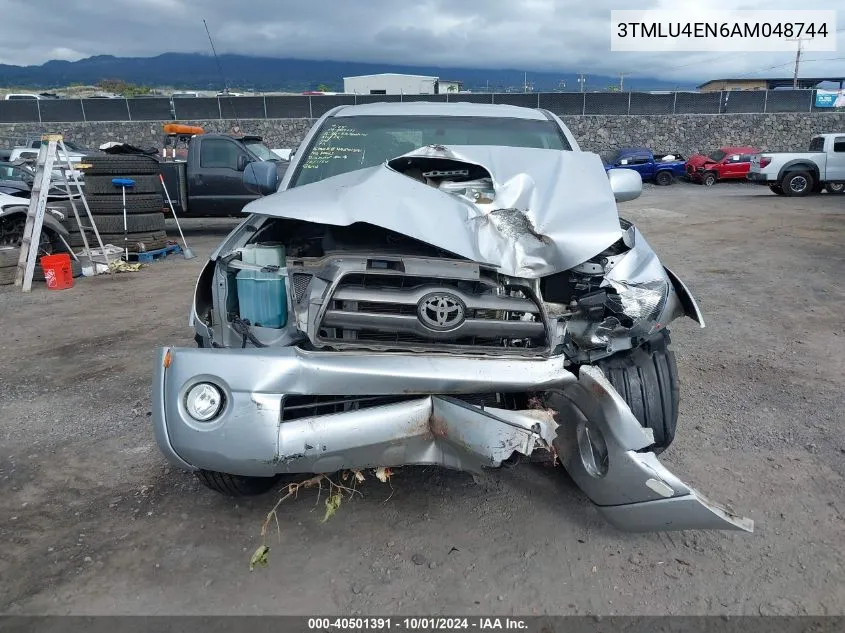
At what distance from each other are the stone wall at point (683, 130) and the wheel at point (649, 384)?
77.3 feet

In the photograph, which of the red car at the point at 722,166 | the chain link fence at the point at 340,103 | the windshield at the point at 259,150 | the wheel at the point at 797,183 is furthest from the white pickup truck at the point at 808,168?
→ the windshield at the point at 259,150

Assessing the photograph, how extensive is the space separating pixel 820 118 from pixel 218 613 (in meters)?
29.9

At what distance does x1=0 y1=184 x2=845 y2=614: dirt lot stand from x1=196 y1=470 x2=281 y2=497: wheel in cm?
9

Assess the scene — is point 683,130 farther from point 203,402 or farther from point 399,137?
point 203,402

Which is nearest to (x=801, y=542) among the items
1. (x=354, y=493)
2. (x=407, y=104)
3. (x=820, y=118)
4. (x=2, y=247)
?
(x=354, y=493)

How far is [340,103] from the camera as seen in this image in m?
23.9

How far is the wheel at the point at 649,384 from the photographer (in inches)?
107

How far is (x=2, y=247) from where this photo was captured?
26.9 feet

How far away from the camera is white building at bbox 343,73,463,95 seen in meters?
36.1

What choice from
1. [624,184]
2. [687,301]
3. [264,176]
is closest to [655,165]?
[624,184]

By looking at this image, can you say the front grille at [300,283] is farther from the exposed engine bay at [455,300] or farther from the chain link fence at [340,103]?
the chain link fence at [340,103]

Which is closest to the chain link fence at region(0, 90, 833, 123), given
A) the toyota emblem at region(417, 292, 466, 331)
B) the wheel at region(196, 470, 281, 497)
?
A: the wheel at region(196, 470, 281, 497)

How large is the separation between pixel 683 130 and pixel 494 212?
1043 inches

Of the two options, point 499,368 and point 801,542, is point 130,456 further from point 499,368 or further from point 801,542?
point 801,542
